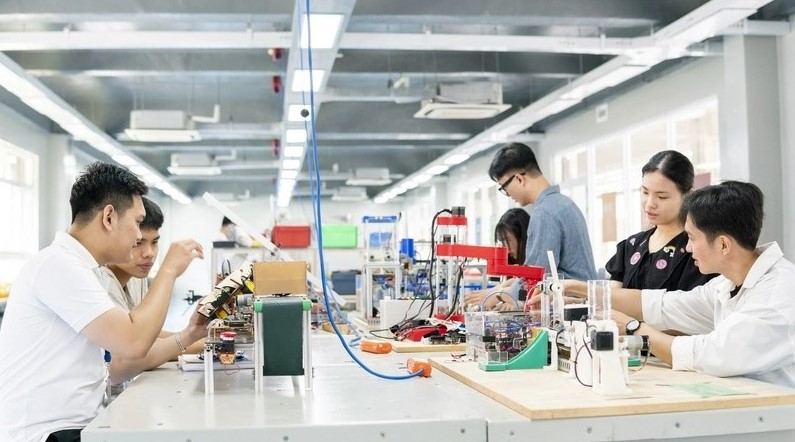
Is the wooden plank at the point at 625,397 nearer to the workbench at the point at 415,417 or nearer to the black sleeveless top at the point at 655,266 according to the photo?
the workbench at the point at 415,417

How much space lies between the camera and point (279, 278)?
1.88m

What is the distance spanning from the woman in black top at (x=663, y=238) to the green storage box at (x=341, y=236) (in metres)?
3.67

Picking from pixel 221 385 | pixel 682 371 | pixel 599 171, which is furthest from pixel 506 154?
pixel 599 171

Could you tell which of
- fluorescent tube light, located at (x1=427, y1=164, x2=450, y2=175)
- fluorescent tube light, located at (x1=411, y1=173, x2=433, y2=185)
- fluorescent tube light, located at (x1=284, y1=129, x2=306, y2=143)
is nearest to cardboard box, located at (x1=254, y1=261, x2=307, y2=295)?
fluorescent tube light, located at (x1=284, y1=129, x2=306, y2=143)

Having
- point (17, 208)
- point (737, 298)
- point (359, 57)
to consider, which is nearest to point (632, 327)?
point (737, 298)

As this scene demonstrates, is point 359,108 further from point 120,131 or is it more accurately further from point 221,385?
point 221,385

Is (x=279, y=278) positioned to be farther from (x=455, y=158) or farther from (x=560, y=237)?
(x=455, y=158)

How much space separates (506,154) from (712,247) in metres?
1.36

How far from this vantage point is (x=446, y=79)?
6.70 metres

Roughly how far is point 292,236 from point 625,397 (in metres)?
4.47

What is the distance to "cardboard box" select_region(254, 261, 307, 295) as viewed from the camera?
1872 mm

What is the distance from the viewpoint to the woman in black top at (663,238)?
91.9 inches

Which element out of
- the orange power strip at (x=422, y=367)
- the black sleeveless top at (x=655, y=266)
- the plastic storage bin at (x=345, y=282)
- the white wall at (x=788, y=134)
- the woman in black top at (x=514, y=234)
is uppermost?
the white wall at (x=788, y=134)

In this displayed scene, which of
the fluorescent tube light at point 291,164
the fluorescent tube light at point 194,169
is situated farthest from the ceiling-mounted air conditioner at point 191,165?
the fluorescent tube light at point 291,164
